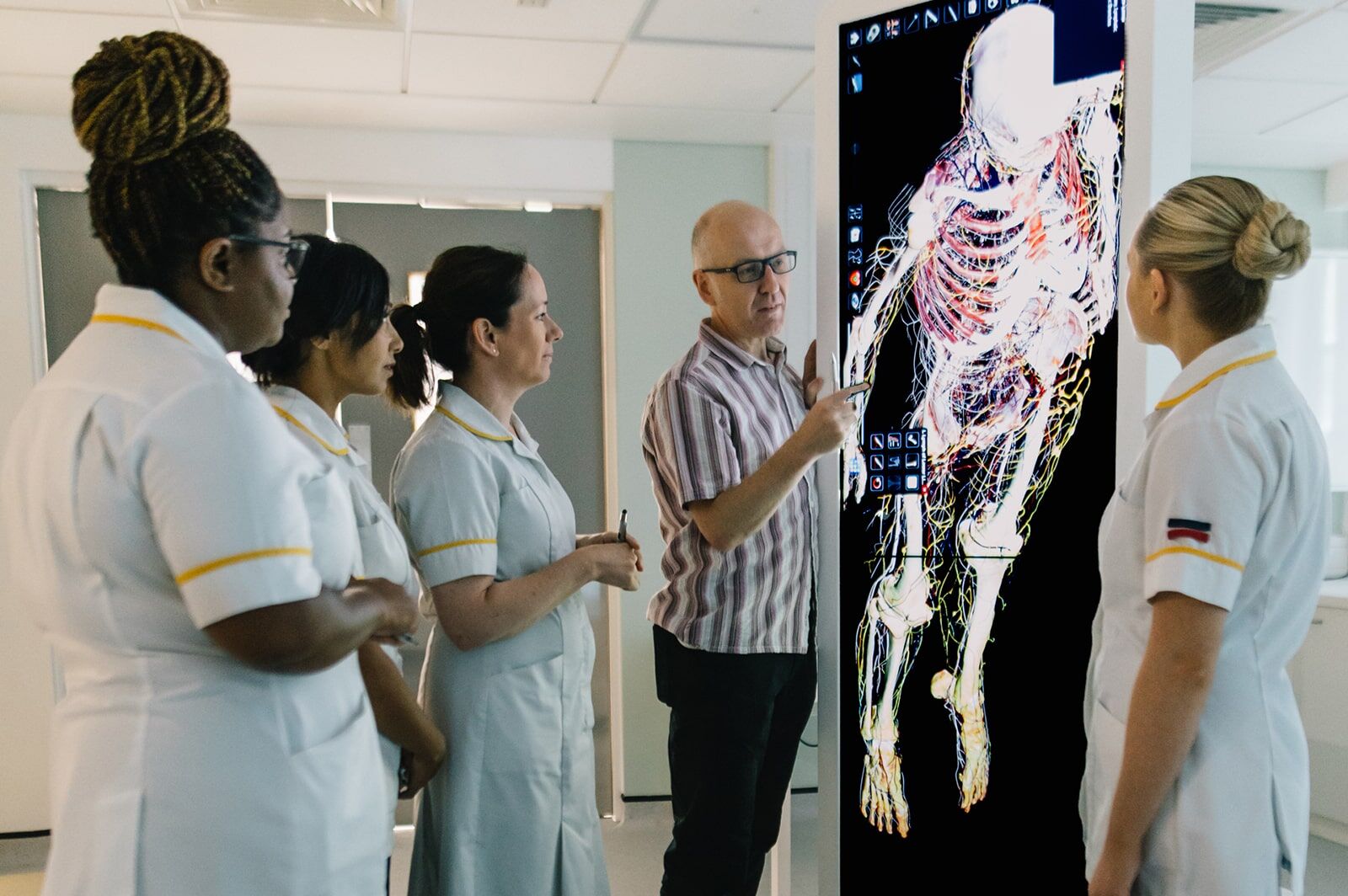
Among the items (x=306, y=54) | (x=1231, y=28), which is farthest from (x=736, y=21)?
(x=1231, y=28)

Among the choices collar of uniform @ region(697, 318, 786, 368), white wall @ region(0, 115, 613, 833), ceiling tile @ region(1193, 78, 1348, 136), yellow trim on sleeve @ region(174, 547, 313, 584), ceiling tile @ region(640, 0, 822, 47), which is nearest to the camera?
yellow trim on sleeve @ region(174, 547, 313, 584)

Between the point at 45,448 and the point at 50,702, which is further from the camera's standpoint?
the point at 50,702

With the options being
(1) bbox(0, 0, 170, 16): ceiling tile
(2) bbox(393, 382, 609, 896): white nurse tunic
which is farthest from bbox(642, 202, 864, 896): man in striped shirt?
(1) bbox(0, 0, 170, 16): ceiling tile

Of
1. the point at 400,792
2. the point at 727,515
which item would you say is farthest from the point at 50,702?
the point at 727,515

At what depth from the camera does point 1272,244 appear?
1068 mm

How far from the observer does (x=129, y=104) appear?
3.02ft

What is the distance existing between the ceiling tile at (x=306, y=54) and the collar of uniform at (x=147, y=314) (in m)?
1.87

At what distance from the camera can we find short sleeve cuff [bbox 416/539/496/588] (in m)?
Result: 1.47

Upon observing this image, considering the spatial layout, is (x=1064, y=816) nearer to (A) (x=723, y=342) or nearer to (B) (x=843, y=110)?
(A) (x=723, y=342)

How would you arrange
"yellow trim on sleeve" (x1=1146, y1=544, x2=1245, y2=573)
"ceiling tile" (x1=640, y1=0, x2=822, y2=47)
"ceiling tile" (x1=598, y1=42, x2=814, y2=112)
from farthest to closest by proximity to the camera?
1. "ceiling tile" (x1=598, y1=42, x2=814, y2=112)
2. "ceiling tile" (x1=640, y1=0, x2=822, y2=47)
3. "yellow trim on sleeve" (x1=1146, y1=544, x2=1245, y2=573)

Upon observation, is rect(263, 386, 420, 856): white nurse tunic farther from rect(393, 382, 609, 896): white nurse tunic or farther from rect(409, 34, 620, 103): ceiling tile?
rect(409, 34, 620, 103): ceiling tile

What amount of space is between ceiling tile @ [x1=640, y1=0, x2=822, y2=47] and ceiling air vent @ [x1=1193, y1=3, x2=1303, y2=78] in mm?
990

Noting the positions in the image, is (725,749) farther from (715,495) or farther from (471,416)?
(471,416)

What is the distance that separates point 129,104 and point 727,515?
105 cm
